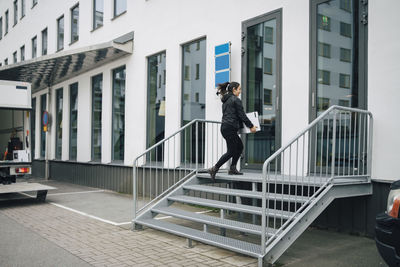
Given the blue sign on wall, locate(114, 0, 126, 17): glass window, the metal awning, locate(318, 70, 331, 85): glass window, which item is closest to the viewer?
locate(318, 70, 331, 85): glass window

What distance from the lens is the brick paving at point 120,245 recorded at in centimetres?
445

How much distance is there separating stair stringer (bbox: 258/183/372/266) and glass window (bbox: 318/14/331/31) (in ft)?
8.43

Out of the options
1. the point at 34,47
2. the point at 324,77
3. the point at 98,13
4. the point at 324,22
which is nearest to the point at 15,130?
the point at 98,13

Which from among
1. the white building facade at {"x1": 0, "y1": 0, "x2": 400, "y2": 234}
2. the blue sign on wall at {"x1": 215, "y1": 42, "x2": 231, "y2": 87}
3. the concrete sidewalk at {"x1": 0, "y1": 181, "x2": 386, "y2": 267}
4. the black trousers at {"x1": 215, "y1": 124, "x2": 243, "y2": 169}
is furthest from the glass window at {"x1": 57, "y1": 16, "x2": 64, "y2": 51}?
the black trousers at {"x1": 215, "y1": 124, "x2": 243, "y2": 169}

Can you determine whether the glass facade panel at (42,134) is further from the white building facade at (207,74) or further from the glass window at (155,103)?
the glass window at (155,103)

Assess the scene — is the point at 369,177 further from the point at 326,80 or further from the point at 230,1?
the point at 230,1

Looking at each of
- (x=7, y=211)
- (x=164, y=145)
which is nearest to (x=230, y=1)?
(x=164, y=145)

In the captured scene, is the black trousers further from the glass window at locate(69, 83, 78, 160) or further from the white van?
the glass window at locate(69, 83, 78, 160)

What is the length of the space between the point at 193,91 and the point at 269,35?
2463mm

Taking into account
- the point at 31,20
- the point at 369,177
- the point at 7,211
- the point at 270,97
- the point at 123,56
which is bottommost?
the point at 7,211

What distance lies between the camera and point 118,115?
459 inches

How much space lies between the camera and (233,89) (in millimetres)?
6082

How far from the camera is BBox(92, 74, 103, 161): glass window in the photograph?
12.7 meters

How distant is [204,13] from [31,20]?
14.6 meters
